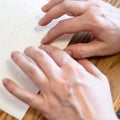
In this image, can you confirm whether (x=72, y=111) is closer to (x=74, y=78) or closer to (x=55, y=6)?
(x=74, y=78)

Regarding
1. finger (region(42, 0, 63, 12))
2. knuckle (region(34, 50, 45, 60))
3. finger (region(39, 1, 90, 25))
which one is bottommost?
knuckle (region(34, 50, 45, 60))

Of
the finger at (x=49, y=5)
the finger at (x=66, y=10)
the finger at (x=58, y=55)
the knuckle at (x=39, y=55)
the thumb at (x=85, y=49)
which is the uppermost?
the finger at (x=49, y=5)

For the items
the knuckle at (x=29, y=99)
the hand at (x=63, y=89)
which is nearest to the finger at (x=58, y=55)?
the hand at (x=63, y=89)

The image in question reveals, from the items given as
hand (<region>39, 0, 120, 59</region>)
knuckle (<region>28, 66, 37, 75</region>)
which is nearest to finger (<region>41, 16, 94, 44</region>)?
hand (<region>39, 0, 120, 59</region>)

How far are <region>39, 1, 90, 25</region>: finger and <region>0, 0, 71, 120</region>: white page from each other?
24 mm

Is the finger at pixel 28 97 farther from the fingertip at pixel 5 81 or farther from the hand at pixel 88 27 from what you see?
the hand at pixel 88 27

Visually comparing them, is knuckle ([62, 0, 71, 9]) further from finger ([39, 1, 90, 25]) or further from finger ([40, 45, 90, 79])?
finger ([40, 45, 90, 79])

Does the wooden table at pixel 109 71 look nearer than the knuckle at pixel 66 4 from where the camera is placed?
Yes

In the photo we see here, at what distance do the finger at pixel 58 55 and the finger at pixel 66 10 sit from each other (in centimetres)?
9

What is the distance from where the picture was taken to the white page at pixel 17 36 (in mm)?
633

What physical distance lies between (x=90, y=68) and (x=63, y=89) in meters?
0.10


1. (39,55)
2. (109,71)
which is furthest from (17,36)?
(109,71)

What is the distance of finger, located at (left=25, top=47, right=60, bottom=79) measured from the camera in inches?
25.0

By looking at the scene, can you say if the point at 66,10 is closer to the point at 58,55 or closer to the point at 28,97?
the point at 58,55
